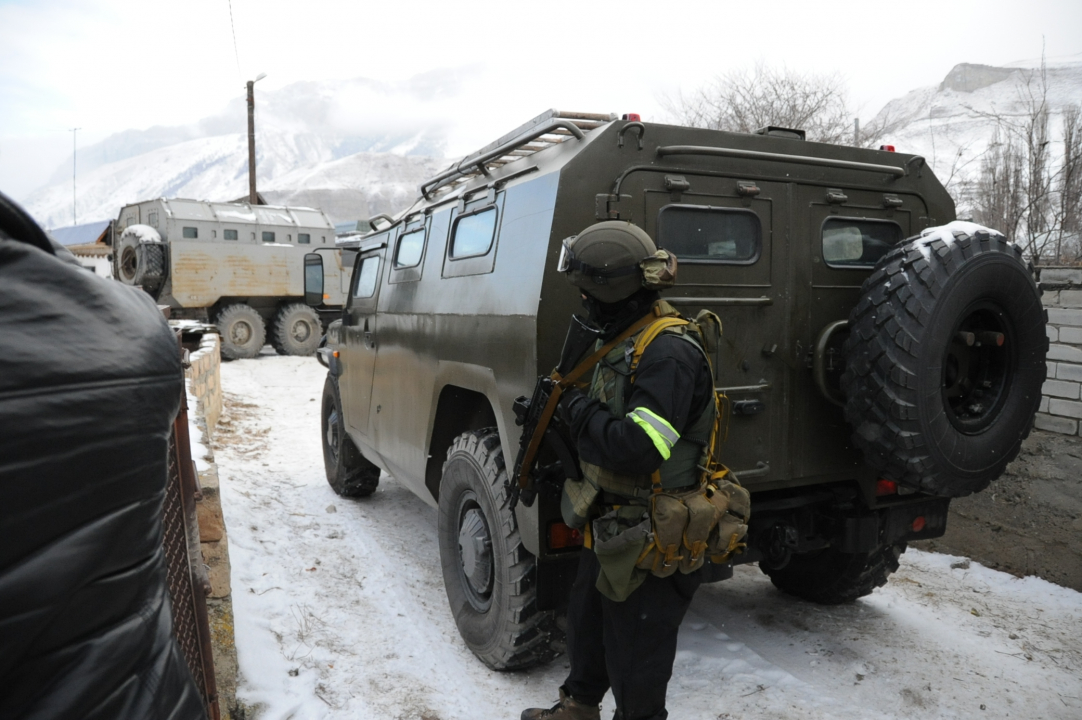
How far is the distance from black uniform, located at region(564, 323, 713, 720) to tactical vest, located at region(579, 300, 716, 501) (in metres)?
0.04

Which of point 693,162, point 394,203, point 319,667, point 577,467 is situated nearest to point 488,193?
point 693,162

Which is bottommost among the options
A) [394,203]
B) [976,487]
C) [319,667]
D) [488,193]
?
[319,667]

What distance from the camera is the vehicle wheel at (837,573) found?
3.89 m

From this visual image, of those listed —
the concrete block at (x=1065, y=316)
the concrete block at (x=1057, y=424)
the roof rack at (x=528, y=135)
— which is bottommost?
the concrete block at (x=1057, y=424)

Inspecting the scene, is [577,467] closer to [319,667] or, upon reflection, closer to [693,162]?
[693,162]

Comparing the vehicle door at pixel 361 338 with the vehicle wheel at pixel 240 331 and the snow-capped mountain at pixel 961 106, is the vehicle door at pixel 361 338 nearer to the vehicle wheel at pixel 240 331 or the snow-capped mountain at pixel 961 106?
the vehicle wheel at pixel 240 331

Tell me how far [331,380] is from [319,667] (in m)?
3.24

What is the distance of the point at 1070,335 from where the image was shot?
5066 mm

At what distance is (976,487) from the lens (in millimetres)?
3082

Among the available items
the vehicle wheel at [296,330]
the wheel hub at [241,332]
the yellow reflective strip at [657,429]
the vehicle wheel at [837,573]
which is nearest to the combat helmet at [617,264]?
the yellow reflective strip at [657,429]

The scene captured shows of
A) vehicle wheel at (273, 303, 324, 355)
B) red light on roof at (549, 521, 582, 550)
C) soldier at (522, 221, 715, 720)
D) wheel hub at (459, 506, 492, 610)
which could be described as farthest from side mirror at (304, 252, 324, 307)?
vehicle wheel at (273, 303, 324, 355)

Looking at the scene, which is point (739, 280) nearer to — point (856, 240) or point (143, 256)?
point (856, 240)

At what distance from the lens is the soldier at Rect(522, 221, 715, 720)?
2293 mm

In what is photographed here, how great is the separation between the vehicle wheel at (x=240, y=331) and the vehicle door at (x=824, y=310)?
573 inches
